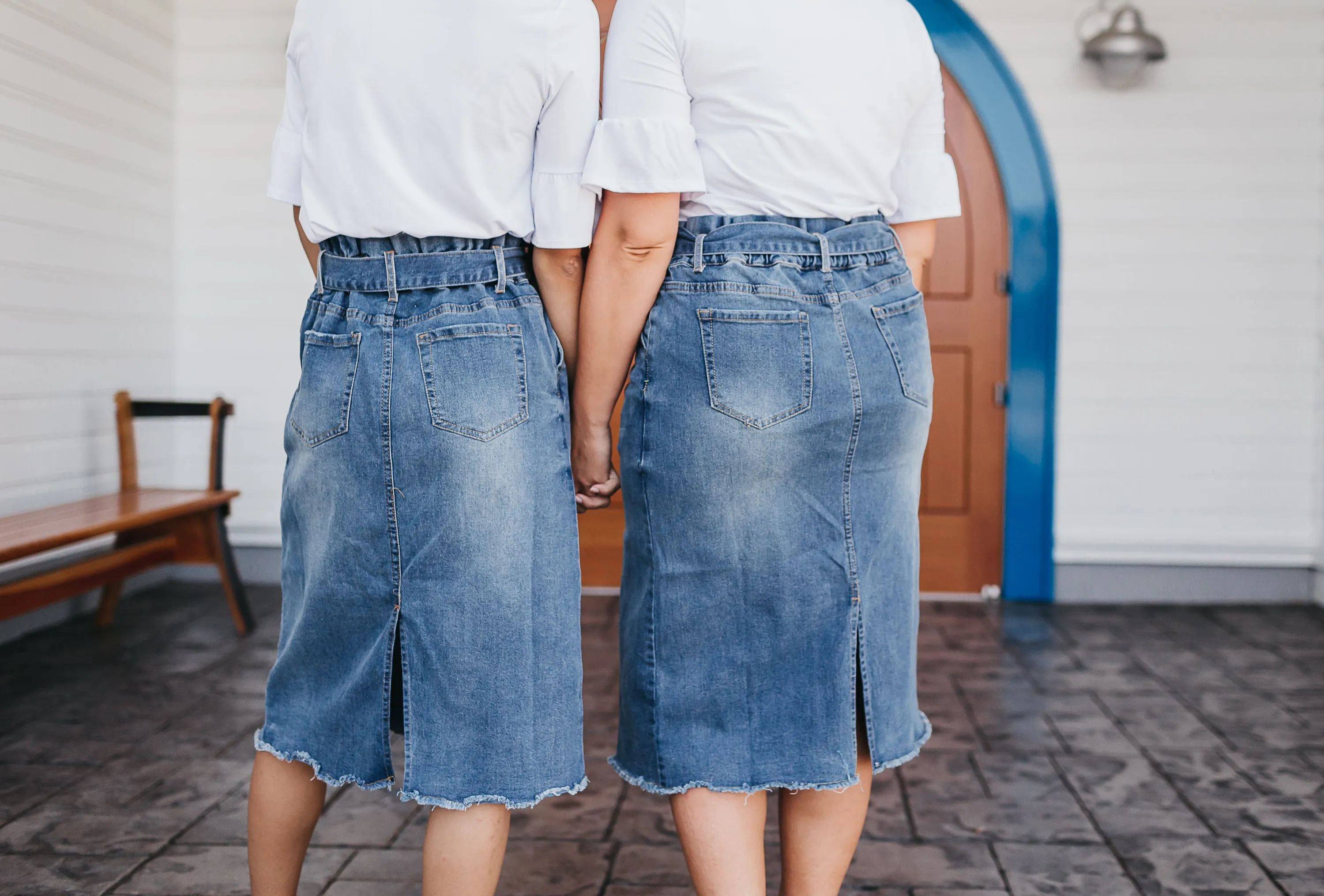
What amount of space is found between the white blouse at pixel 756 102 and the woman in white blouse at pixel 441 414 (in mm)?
68

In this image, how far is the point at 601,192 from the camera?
1464 millimetres

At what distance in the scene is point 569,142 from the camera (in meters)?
1.41

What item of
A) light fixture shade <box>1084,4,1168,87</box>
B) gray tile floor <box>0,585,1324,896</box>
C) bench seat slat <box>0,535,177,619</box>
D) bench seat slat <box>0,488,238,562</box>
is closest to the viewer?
gray tile floor <box>0,585,1324,896</box>

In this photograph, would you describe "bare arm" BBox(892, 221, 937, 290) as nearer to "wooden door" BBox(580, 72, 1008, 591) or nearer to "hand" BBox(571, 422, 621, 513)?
"hand" BBox(571, 422, 621, 513)

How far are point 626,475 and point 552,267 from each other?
296mm

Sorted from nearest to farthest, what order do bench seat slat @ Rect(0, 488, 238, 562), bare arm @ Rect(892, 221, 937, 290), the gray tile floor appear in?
bare arm @ Rect(892, 221, 937, 290) → the gray tile floor → bench seat slat @ Rect(0, 488, 238, 562)

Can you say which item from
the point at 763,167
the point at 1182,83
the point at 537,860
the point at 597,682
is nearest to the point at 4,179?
the point at 597,682

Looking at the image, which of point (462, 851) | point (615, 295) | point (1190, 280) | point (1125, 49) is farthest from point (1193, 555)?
point (462, 851)

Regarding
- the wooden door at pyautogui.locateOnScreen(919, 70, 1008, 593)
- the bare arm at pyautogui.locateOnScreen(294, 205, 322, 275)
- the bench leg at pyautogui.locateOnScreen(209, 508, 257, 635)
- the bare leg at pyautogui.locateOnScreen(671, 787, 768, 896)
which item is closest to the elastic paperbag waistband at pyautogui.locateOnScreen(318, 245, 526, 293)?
the bare arm at pyautogui.locateOnScreen(294, 205, 322, 275)

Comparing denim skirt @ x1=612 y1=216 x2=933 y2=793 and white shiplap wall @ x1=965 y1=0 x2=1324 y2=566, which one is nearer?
denim skirt @ x1=612 y1=216 x2=933 y2=793

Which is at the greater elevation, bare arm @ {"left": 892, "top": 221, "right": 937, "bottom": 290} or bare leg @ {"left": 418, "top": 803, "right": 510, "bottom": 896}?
bare arm @ {"left": 892, "top": 221, "right": 937, "bottom": 290}

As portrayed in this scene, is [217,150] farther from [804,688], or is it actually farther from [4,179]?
[804,688]

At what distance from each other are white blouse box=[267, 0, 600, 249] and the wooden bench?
2.23 m

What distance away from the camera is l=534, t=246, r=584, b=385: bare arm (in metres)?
1.47
